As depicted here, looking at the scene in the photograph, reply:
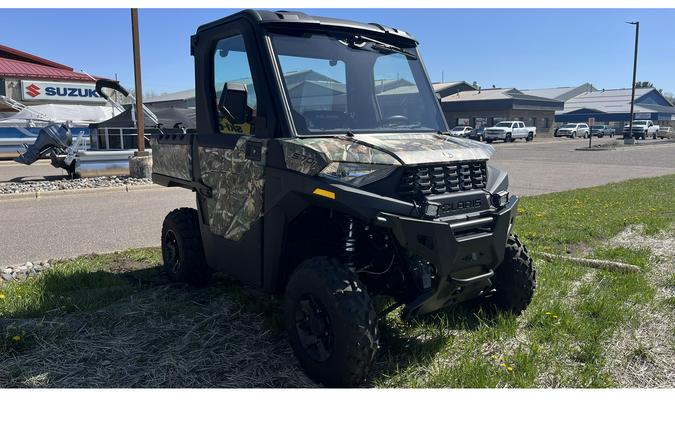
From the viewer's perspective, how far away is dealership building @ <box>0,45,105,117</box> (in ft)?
106

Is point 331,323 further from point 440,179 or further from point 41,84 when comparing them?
point 41,84

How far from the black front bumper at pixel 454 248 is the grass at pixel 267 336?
51cm

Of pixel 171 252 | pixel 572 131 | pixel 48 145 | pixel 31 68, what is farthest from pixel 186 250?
pixel 572 131

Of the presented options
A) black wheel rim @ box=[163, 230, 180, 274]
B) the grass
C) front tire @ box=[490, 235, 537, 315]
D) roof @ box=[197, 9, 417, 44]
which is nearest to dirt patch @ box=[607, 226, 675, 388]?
the grass

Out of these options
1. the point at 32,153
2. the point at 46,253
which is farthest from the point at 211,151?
the point at 32,153

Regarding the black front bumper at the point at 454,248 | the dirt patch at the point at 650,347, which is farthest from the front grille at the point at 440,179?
the dirt patch at the point at 650,347

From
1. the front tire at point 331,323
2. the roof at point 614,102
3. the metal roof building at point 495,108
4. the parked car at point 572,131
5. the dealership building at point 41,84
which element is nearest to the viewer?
the front tire at point 331,323

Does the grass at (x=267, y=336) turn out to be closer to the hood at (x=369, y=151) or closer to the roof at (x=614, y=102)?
the hood at (x=369, y=151)

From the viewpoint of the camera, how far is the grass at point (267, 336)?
369 centimetres

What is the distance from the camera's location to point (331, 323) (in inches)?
132

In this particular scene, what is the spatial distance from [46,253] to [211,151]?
13.1 ft

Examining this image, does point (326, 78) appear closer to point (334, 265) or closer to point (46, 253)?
point (334, 265)

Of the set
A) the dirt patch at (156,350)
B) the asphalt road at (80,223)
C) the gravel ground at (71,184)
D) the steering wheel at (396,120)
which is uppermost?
the steering wheel at (396,120)

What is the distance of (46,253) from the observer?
7.23 meters
